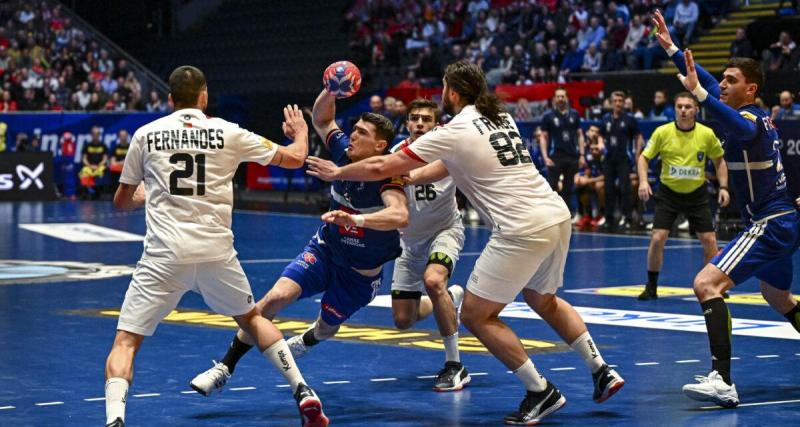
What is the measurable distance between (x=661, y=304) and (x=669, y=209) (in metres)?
1.07

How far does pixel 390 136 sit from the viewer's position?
8.95 meters

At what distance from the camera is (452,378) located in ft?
29.7

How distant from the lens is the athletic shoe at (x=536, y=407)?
25.7 feet

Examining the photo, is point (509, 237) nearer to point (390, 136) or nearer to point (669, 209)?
point (390, 136)

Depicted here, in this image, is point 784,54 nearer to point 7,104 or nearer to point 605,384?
point 605,384

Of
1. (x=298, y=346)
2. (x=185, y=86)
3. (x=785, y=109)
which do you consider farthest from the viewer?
(x=785, y=109)

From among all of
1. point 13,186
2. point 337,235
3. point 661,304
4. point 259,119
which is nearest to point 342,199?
point 337,235

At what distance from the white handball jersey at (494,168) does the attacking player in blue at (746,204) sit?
1.25 m

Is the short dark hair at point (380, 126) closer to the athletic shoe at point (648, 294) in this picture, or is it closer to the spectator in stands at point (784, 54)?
the athletic shoe at point (648, 294)

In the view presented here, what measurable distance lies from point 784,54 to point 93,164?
1648 centimetres

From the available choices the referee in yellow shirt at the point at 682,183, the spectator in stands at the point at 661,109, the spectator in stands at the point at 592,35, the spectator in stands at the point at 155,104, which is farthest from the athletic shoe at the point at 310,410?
the spectator in stands at the point at 155,104

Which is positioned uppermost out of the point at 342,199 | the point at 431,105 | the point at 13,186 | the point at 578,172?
the point at 431,105

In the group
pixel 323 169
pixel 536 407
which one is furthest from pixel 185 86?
pixel 536 407

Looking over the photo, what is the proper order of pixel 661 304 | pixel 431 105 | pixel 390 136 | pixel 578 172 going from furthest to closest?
A: pixel 578 172 < pixel 661 304 < pixel 431 105 < pixel 390 136
